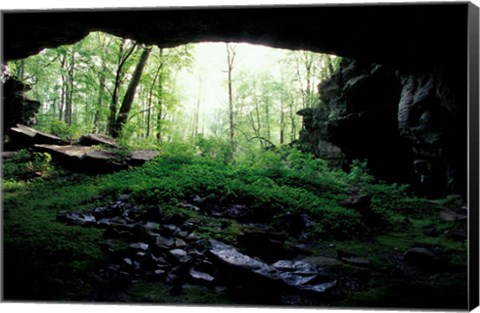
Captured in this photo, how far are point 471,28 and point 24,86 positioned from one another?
249 inches

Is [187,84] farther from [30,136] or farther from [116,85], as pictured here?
[30,136]

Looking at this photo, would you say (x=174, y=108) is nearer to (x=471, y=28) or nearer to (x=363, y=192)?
(x=363, y=192)

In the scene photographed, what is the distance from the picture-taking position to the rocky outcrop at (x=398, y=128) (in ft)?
12.6

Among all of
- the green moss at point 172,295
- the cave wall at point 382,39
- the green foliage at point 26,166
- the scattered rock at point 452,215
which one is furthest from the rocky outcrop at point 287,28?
the green moss at point 172,295

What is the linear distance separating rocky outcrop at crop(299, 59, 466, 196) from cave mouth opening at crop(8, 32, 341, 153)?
31.5 inches

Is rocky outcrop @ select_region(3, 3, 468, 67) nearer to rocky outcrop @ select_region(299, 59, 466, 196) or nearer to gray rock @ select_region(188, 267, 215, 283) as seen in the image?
rocky outcrop @ select_region(299, 59, 466, 196)

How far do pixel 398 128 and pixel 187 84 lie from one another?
4568 mm

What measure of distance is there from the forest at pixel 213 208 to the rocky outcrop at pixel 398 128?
30cm

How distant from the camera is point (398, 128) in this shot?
5582mm

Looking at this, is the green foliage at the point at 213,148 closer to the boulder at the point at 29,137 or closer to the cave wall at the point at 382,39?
the cave wall at the point at 382,39

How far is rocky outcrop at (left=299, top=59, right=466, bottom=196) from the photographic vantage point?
384cm

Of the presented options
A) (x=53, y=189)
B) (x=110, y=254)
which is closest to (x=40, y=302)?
(x=110, y=254)

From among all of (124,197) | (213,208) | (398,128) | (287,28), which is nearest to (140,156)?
(124,197)

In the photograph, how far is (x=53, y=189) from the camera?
5.19 meters
